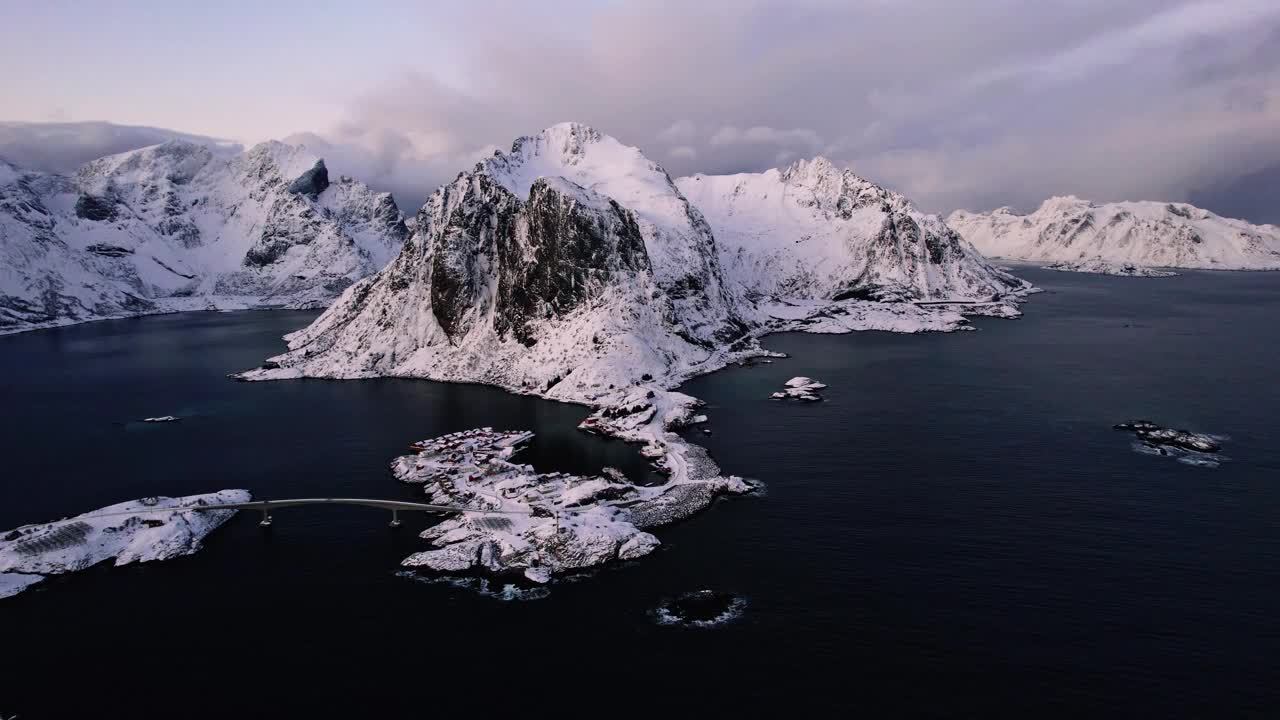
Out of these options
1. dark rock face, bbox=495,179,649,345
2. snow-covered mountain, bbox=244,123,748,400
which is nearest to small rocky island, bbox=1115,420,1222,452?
snow-covered mountain, bbox=244,123,748,400

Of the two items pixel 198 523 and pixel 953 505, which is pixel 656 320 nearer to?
pixel 953 505

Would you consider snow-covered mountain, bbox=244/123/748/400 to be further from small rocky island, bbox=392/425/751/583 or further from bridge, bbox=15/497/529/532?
bridge, bbox=15/497/529/532

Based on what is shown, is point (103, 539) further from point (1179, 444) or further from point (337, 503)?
point (1179, 444)

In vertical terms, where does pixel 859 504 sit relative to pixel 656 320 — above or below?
below

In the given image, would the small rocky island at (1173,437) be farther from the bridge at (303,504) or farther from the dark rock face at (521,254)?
the dark rock face at (521,254)

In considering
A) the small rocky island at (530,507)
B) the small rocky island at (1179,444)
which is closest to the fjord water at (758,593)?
the small rocky island at (1179,444)

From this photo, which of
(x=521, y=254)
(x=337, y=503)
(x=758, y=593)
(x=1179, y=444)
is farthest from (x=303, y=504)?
(x=1179, y=444)

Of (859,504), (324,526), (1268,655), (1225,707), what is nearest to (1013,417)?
(859,504)
